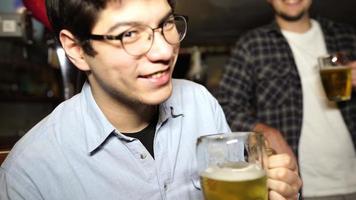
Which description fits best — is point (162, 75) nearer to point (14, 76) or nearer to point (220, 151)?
point (220, 151)

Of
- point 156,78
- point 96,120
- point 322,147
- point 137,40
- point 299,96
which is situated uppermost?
point 137,40

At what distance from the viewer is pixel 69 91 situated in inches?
86.3

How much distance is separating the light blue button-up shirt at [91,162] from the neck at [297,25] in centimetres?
142

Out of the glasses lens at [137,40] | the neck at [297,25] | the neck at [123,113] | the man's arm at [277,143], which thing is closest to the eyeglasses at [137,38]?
the glasses lens at [137,40]

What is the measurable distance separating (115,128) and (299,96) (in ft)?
4.70

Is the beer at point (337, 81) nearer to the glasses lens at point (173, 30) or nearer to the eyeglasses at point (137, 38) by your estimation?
the glasses lens at point (173, 30)

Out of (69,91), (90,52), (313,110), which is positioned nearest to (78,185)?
(90,52)

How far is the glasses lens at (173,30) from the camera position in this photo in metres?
1.05

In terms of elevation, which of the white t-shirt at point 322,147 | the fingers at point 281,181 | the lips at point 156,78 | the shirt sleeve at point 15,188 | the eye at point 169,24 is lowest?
the white t-shirt at point 322,147

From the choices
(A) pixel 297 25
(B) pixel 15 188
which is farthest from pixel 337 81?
(B) pixel 15 188

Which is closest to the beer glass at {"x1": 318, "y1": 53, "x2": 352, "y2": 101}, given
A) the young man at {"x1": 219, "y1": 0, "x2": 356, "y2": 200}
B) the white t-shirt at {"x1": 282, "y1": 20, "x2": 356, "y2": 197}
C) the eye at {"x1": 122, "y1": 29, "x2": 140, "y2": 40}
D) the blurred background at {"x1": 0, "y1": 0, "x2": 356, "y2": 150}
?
the young man at {"x1": 219, "y1": 0, "x2": 356, "y2": 200}

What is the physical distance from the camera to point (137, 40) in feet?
3.31

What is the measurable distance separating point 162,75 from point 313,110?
1.44 metres

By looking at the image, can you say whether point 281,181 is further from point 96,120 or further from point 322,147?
point 322,147
